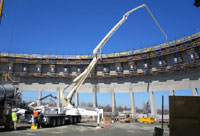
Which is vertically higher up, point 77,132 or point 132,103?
point 77,132

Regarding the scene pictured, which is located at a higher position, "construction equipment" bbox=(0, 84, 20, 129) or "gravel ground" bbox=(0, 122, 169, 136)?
"construction equipment" bbox=(0, 84, 20, 129)

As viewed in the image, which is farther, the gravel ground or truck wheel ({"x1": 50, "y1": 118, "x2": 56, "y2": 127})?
truck wheel ({"x1": 50, "y1": 118, "x2": 56, "y2": 127})

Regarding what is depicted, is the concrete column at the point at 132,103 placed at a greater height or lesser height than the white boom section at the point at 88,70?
lesser

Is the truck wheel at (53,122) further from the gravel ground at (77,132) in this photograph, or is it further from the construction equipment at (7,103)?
the construction equipment at (7,103)

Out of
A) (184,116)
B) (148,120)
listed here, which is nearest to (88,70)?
(148,120)

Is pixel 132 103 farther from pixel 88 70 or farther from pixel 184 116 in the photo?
pixel 184 116

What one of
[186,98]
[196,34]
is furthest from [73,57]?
[186,98]

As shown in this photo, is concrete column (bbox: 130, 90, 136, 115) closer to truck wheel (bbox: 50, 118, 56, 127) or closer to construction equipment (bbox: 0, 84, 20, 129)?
truck wheel (bbox: 50, 118, 56, 127)

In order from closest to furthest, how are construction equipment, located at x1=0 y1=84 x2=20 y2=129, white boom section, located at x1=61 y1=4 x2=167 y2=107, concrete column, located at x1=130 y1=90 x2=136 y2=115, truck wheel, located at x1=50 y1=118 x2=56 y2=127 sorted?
construction equipment, located at x1=0 y1=84 x2=20 y2=129, truck wheel, located at x1=50 y1=118 x2=56 y2=127, white boom section, located at x1=61 y1=4 x2=167 y2=107, concrete column, located at x1=130 y1=90 x2=136 y2=115

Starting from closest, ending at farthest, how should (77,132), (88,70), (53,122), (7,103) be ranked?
(77,132) < (7,103) < (53,122) < (88,70)

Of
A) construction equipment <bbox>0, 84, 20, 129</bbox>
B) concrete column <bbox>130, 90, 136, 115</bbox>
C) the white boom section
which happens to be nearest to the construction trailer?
construction equipment <bbox>0, 84, 20, 129</bbox>

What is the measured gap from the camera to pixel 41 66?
42.9 meters

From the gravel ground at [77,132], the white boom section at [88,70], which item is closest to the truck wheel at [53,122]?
the gravel ground at [77,132]

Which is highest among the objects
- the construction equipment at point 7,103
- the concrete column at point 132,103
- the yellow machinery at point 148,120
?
the construction equipment at point 7,103
